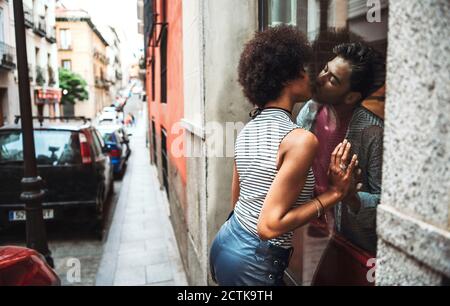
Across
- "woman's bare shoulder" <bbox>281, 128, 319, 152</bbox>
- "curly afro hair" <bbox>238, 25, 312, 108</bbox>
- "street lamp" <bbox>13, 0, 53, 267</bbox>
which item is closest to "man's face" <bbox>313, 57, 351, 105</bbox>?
"curly afro hair" <bbox>238, 25, 312, 108</bbox>

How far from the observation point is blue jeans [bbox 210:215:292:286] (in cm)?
165

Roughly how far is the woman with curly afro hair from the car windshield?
484 cm

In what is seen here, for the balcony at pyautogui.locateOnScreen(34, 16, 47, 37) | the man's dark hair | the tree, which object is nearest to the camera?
the man's dark hair

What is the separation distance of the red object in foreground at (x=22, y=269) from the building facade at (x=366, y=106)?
1.30 metres

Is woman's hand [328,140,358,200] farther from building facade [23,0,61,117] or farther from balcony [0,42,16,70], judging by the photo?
balcony [0,42,16,70]

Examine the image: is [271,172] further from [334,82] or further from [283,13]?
[283,13]

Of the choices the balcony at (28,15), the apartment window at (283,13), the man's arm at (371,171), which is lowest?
the man's arm at (371,171)

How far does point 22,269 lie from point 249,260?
152cm

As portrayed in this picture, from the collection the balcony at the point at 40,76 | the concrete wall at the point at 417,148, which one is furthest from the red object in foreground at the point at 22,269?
the balcony at the point at 40,76

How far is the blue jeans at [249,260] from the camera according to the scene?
1.65 m

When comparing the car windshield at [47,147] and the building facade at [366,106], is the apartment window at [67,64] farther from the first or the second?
the building facade at [366,106]

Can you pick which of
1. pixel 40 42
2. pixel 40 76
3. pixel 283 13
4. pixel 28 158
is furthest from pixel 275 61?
pixel 40 76
